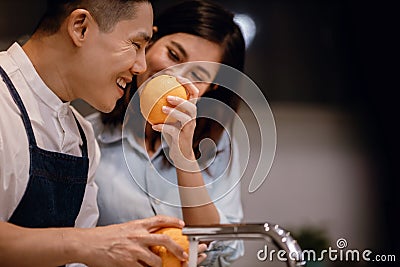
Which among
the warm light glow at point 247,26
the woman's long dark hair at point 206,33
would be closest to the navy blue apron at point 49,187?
the woman's long dark hair at point 206,33

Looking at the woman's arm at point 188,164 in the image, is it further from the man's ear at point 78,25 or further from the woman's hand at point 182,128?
the man's ear at point 78,25

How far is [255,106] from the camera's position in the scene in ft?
4.67

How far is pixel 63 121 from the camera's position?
1098 mm

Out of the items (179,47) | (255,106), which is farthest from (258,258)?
(179,47)

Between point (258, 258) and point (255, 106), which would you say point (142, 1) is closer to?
point (255, 106)

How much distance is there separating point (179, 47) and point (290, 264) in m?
0.57

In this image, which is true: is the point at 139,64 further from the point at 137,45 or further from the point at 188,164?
the point at 188,164

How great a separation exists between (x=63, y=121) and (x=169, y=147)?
0.71 ft

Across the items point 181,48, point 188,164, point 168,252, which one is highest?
point 181,48

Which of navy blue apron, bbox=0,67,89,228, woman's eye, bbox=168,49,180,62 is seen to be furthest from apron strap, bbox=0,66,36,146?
woman's eye, bbox=168,49,180,62

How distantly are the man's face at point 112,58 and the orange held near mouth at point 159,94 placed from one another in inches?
1.8

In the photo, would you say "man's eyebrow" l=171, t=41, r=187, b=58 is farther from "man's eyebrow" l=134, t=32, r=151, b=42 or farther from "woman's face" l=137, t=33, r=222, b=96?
"man's eyebrow" l=134, t=32, r=151, b=42

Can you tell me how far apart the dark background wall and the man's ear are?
479 millimetres

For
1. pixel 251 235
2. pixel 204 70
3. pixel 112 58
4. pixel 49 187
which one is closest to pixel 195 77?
pixel 204 70
